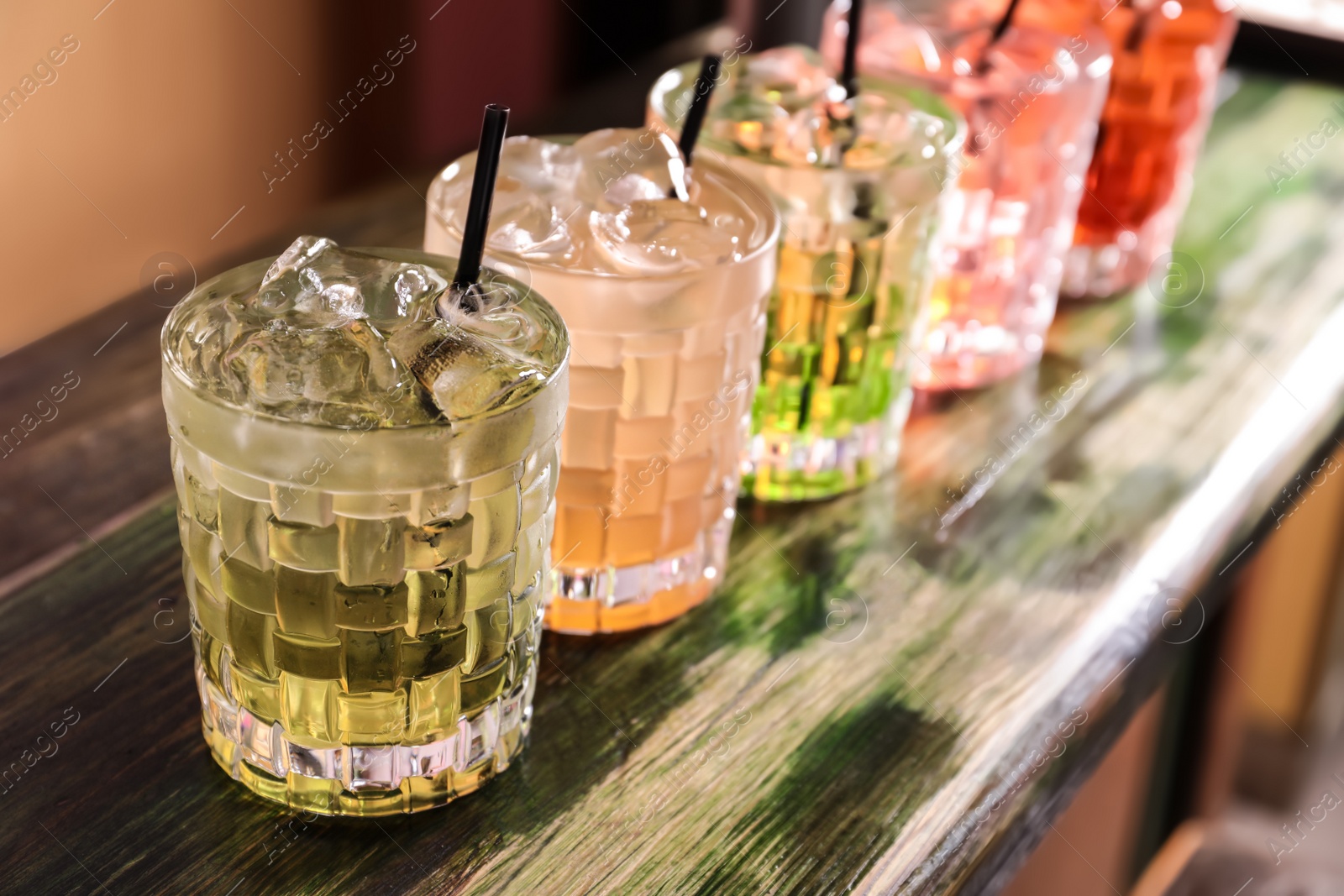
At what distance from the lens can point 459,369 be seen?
0.73m

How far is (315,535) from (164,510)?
15.0 inches

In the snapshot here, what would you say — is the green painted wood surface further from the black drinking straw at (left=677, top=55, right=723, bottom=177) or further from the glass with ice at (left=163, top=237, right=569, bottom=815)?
the black drinking straw at (left=677, top=55, right=723, bottom=177)

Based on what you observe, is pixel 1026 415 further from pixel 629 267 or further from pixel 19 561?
pixel 19 561

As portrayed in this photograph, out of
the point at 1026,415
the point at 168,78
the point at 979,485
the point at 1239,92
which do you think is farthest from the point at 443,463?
the point at 168,78

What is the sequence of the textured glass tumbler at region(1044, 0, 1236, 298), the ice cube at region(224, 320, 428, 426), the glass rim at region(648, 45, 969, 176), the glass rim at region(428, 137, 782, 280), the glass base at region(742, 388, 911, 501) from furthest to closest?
the textured glass tumbler at region(1044, 0, 1236, 298) → the glass base at region(742, 388, 911, 501) → the glass rim at region(648, 45, 969, 176) → the glass rim at region(428, 137, 782, 280) → the ice cube at region(224, 320, 428, 426)

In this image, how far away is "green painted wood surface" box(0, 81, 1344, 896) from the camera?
795mm

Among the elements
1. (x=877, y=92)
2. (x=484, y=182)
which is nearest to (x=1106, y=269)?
(x=877, y=92)

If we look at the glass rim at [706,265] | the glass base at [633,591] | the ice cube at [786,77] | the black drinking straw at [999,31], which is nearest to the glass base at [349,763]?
the glass base at [633,591]

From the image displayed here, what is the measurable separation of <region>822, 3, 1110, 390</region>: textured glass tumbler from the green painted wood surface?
6cm

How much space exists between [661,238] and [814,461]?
309mm

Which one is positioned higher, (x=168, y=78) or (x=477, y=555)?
(x=477, y=555)

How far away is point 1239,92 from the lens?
192cm

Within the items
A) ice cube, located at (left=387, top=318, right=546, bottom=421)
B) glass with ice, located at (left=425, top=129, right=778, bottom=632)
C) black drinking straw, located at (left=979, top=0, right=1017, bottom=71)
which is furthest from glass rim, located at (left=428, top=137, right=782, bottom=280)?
black drinking straw, located at (left=979, top=0, right=1017, bottom=71)

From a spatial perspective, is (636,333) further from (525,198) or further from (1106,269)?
(1106,269)
